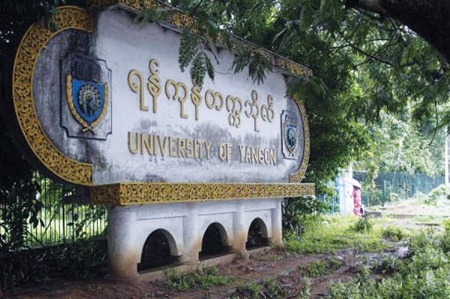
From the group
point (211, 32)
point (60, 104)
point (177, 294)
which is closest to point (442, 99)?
point (211, 32)

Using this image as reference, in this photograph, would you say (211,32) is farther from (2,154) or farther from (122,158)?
(2,154)

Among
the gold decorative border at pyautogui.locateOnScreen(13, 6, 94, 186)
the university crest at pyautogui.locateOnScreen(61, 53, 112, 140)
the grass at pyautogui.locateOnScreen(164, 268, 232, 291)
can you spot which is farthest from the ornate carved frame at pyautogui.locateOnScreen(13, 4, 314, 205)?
the grass at pyautogui.locateOnScreen(164, 268, 232, 291)

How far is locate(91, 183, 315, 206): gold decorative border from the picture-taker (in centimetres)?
564

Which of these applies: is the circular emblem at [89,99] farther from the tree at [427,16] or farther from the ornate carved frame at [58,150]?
the tree at [427,16]

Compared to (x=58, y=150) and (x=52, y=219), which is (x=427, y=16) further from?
(x=52, y=219)

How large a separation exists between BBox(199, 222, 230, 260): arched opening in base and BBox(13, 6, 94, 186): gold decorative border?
3.25m

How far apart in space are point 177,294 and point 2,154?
2.55 meters

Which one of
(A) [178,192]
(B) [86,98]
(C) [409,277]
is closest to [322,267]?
(C) [409,277]

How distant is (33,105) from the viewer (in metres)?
5.13

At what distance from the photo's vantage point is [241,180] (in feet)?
27.0

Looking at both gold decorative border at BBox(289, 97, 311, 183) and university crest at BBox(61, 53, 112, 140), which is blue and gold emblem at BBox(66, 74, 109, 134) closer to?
university crest at BBox(61, 53, 112, 140)

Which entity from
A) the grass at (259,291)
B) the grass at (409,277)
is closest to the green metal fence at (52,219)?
the grass at (259,291)

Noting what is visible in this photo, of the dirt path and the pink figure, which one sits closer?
the dirt path

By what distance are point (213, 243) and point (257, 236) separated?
1.09m
